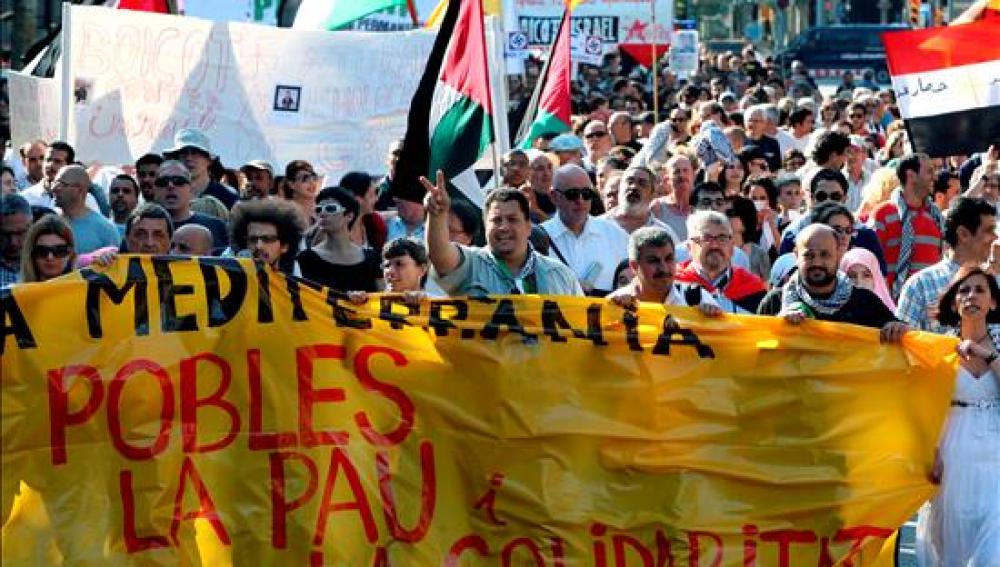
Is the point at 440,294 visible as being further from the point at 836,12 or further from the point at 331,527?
the point at 836,12

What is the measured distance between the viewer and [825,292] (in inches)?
328

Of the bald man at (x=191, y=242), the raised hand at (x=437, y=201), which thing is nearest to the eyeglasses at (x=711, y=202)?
the bald man at (x=191, y=242)

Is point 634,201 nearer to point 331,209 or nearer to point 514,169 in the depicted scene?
point 514,169

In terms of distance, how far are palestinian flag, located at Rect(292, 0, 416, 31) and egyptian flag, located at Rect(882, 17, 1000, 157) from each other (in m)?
4.37

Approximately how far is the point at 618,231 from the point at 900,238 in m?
2.03

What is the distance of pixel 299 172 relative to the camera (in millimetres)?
12039

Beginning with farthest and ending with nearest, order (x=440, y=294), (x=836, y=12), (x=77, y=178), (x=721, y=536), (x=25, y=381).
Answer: (x=836, y=12), (x=77, y=178), (x=440, y=294), (x=721, y=536), (x=25, y=381)

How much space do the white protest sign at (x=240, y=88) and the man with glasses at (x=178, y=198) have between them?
289 centimetres

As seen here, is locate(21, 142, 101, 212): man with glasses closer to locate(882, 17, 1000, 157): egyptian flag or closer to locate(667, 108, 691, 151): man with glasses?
locate(882, 17, 1000, 157): egyptian flag

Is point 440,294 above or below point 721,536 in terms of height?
above

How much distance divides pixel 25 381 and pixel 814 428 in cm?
251

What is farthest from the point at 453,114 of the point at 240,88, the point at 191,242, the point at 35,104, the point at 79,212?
the point at 35,104

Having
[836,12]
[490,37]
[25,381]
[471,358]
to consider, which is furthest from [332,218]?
[836,12]

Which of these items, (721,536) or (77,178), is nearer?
(721,536)
